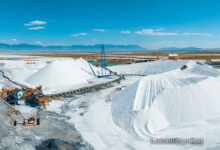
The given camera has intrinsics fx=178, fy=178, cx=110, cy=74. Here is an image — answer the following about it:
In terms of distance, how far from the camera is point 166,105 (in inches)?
602

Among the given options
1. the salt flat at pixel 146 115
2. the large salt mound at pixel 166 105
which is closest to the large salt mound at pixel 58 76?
the salt flat at pixel 146 115

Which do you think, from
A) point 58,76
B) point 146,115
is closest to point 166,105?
point 146,115

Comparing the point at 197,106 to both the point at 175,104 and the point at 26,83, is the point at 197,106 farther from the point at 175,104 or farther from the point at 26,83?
the point at 26,83

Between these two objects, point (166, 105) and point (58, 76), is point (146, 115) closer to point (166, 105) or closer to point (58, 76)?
point (166, 105)

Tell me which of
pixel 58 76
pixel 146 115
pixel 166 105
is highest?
pixel 58 76

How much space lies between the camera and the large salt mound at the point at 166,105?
13508 millimetres

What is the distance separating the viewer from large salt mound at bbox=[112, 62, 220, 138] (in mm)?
13508

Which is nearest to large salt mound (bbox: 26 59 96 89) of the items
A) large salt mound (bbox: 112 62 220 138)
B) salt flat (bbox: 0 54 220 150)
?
salt flat (bbox: 0 54 220 150)

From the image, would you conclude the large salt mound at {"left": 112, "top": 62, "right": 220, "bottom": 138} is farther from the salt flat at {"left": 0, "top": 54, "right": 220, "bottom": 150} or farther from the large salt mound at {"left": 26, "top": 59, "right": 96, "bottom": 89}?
the large salt mound at {"left": 26, "top": 59, "right": 96, "bottom": 89}

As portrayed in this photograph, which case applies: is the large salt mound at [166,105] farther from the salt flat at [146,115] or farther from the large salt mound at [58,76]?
the large salt mound at [58,76]

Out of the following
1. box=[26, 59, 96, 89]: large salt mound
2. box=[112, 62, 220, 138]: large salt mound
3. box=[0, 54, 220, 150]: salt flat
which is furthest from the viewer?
box=[26, 59, 96, 89]: large salt mound

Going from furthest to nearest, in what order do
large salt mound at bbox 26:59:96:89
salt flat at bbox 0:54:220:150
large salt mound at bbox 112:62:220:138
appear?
large salt mound at bbox 26:59:96:89, large salt mound at bbox 112:62:220:138, salt flat at bbox 0:54:220:150

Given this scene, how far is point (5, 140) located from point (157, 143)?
9.50 meters

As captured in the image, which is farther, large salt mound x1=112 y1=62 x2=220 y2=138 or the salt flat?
large salt mound x1=112 y1=62 x2=220 y2=138
